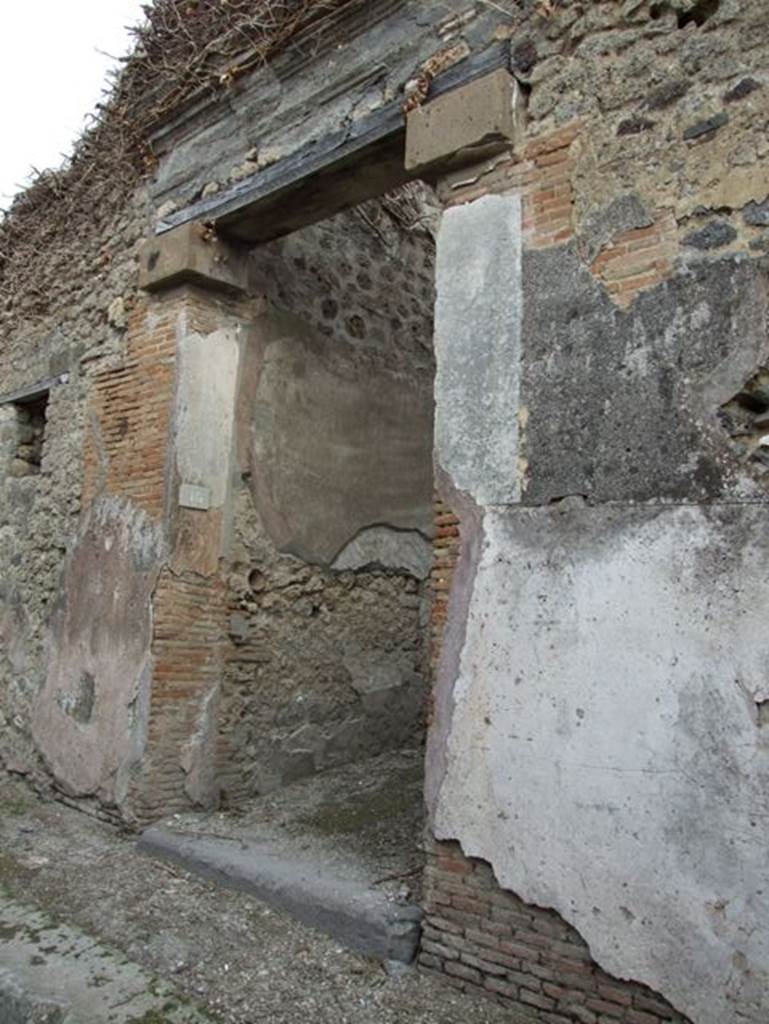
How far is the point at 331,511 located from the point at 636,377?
2832 millimetres

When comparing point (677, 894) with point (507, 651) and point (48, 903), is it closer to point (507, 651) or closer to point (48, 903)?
point (507, 651)

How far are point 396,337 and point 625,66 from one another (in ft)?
10.2

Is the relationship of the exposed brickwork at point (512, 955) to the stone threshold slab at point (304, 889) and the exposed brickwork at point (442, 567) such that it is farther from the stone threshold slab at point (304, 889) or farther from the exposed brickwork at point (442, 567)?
the exposed brickwork at point (442, 567)

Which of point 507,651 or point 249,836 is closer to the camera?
point 507,651

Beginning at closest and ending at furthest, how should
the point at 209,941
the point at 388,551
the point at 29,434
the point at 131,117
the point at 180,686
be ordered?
the point at 209,941, the point at 180,686, the point at 131,117, the point at 388,551, the point at 29,434

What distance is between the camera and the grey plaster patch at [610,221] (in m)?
2.82

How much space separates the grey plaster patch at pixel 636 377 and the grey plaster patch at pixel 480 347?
0.22 feet

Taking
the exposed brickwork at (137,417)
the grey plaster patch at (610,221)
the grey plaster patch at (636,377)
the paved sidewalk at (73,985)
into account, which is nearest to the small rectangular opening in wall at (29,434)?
the exposed brickwork at (137,417)

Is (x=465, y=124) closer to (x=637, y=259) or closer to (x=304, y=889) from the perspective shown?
(x=637, y=259)

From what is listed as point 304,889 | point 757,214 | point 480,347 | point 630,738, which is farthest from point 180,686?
point 757,214

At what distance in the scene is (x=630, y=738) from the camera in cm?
257

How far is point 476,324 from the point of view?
10.5 feet

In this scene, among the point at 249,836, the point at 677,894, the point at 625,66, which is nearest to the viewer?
the point at 677,894

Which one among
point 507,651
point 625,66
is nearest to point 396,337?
point 625,66
